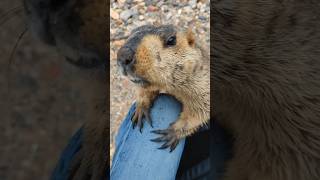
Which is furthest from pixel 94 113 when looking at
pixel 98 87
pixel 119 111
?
pixel 119 111

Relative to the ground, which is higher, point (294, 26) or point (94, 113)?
point (294, 26)

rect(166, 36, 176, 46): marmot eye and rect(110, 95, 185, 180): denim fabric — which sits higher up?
rect(166, 36, 176, 46): marmot eye

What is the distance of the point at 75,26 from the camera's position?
5.33 feet

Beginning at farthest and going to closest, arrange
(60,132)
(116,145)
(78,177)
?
(60,132)
(78,177)
(116,145)

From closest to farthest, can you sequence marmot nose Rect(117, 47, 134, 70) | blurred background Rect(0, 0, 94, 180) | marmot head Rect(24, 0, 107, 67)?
marmot nose Rect(117, 47, 134, 70) → marmot head Rect(24, 0, 107, 67) → blurred background Rect(0, 0, 94, 180)

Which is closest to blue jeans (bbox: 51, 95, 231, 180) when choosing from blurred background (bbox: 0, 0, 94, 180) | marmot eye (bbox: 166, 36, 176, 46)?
marmot eye (bbox: 166, 36, 176, 46)

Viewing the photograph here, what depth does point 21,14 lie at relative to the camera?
6.36 feet

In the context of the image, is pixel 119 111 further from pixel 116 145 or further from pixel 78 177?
pixel 78 177

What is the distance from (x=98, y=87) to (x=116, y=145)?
378 millimetres

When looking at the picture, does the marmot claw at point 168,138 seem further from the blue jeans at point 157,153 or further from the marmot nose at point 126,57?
the marmot nose at point 126,57

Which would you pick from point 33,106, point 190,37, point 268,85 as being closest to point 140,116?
point 190,37

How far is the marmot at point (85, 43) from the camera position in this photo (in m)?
1.62

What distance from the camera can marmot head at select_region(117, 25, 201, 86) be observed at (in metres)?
1.42

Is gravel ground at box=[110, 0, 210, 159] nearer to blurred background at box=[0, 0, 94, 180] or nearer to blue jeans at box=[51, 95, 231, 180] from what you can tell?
blue jeans at box=[51, 95, 231, 180]
